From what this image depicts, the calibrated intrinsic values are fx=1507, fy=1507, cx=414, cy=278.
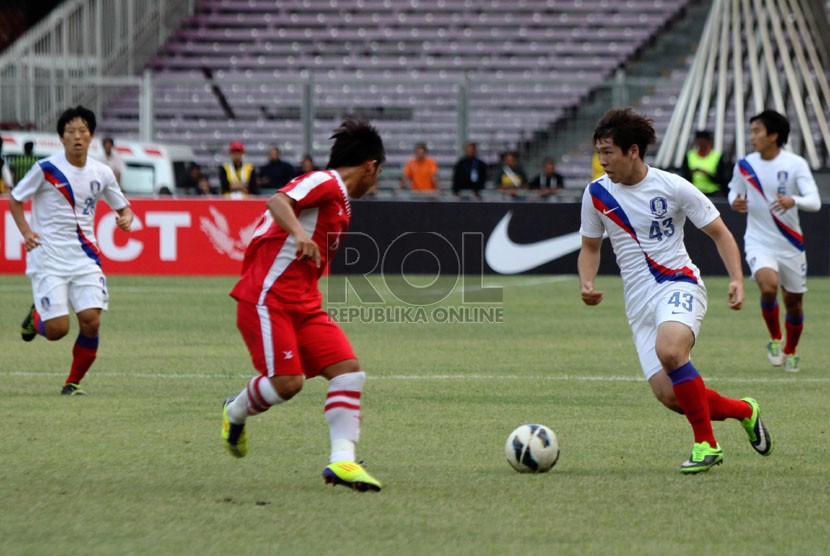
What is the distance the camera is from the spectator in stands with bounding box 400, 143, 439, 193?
24.7 meters

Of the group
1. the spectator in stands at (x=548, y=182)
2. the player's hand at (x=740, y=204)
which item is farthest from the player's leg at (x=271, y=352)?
the spectator in stands at (x=548, y=182)

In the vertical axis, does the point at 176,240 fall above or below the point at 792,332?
below

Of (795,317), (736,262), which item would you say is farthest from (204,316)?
(736,262)

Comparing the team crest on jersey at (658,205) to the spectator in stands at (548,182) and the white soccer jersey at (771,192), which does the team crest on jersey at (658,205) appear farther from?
the spectator in stands at (548,182)

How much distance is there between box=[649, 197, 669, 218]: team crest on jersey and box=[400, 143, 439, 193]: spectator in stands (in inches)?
675

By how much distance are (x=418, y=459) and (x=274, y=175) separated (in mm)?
17354

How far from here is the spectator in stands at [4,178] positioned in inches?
889

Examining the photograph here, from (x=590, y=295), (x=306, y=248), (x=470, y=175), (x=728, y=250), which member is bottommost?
(x=470, y=175)

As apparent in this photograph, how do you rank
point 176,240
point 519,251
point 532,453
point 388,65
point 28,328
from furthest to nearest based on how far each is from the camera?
1. point 388,65
2. point 519,251
3. point 176,240
4. point 28,328
5. point 532,453

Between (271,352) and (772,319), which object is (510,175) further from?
(271,352)

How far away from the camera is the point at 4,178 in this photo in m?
22.7

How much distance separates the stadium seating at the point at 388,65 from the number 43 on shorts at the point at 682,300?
59.9ft

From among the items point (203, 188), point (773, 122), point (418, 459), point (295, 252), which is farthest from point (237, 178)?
point (295, 252)

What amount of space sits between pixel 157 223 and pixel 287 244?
15.1m
